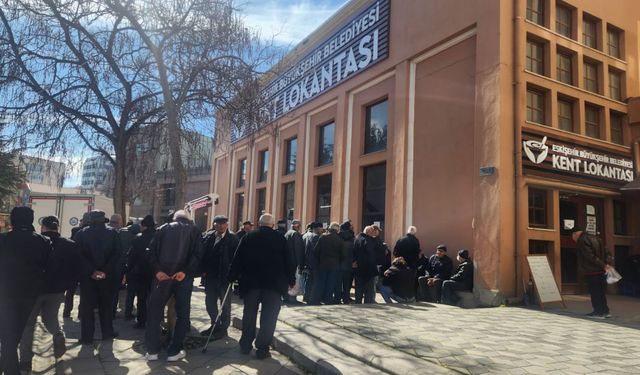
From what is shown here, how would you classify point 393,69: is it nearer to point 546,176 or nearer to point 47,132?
point 546,176

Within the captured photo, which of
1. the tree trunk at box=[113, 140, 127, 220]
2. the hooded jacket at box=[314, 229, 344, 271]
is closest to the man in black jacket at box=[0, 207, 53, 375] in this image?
the hooded jacket at box=[314, 229, 344, 271]

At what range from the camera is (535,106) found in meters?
10.6

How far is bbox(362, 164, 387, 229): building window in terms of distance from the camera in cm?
1361

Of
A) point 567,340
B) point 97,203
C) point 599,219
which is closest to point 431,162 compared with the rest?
point 599,219

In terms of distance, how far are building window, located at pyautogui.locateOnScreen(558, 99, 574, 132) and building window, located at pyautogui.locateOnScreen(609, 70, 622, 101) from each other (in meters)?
1.92

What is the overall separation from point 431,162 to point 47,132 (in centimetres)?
889

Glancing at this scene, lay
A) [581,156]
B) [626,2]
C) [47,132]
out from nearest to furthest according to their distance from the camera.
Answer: [47,132], [581,156], [626,2]

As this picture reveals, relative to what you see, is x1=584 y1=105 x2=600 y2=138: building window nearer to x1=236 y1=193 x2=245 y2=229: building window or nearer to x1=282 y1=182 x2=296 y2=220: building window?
x1=282 y1=182 x2=296 y2=220: building window

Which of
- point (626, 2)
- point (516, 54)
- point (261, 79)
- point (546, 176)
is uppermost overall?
point (626, 2)

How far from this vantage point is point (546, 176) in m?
10.0

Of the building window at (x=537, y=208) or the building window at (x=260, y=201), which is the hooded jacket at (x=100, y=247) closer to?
the building window at (x=537, y=208)

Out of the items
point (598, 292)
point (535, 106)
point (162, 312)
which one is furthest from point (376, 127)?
point (162, 312)

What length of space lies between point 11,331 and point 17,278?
1.61 feet

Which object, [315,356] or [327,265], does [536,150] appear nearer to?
[327,265]
